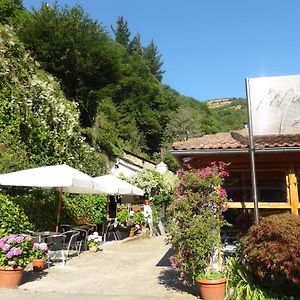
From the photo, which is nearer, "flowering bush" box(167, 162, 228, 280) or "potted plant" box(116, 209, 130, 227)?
"flowering bush" box(167, 162, 228, 280)

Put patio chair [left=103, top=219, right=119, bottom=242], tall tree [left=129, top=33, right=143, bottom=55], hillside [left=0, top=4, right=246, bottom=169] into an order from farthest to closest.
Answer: tall tree [left=129, top=33, right=143, bottom=55], patio chair [left=103, top=219, right=119, bottom=242], hillside [left=0, top=4, right=246, bottom=169]

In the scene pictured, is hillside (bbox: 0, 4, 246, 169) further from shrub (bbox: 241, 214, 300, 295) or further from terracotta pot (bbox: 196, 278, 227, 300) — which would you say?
shrub (bbox: 241, 214, 300, 295)

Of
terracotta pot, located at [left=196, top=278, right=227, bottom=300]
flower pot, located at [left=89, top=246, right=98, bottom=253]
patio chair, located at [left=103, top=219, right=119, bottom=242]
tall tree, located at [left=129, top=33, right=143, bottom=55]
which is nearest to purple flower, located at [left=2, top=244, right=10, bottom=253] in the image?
terracotta pot, located at [left=196, top=278, right=227, bottom=300]

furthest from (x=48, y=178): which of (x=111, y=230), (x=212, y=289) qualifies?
(x=111, y=230)

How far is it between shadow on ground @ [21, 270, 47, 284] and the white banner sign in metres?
6.18

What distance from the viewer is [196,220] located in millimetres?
6832

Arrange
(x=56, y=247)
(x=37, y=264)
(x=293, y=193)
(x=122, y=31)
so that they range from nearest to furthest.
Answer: (x=293, y=193), (x=37, y=264), (x=56, y=247), (x=122, y=31)

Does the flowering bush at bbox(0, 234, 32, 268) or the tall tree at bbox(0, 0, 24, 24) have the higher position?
the tall tree at bbox(0, 0, 24, 24)

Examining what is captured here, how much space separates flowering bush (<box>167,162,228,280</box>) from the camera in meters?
6.77

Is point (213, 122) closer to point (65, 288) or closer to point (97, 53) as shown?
point (97, 53)

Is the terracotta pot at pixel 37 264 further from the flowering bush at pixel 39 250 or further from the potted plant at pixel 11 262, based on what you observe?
the potted plant at pixel 11 262

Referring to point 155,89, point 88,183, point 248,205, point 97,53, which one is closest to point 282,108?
point 248,205

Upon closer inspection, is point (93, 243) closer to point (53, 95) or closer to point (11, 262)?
point (11, 262)

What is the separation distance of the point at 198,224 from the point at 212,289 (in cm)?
115
